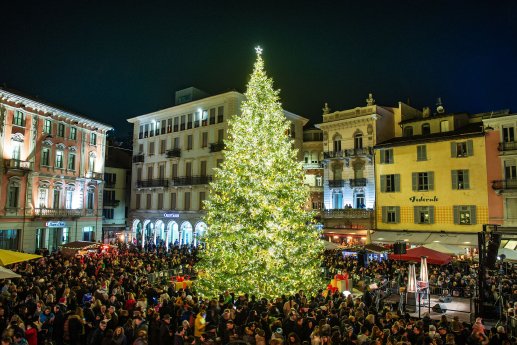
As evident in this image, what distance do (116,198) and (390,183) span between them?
35.9 m

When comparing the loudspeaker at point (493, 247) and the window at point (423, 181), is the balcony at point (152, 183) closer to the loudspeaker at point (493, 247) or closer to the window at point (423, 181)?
the window at point (423, 181)

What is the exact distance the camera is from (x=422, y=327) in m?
10.8

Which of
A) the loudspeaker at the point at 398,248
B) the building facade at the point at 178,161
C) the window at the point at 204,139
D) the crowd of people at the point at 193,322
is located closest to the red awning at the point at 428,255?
the loudspeaker at the point at 398,248

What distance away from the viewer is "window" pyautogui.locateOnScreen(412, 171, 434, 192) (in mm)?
34719

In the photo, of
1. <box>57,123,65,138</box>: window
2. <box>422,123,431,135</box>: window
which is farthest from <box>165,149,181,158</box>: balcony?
<box>422,123,431,135</box>: window

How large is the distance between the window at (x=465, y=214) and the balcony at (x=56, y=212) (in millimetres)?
35893

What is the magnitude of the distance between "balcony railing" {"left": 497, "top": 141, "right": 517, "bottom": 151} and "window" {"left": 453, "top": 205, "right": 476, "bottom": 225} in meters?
4.93

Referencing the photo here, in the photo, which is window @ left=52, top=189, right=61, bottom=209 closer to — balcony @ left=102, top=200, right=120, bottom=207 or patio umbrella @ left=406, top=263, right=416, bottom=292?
balcony @ left=102, top=200, right=120, bottom=207

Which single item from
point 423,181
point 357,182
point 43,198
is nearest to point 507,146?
point 423,181

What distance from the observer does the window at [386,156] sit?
122 ft

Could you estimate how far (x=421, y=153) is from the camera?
35469 mm

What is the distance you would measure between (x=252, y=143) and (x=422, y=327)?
9.49m

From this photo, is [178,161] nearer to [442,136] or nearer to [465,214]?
[442,136]

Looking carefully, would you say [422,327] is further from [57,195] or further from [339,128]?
[57,195]
